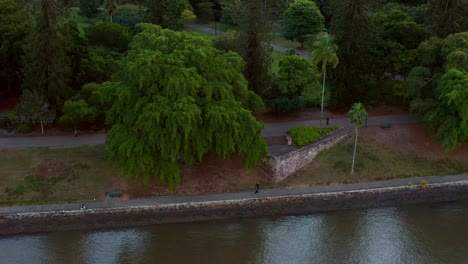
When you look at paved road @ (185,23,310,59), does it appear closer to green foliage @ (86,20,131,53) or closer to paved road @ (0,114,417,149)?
paved road @ (0,114,417,149)

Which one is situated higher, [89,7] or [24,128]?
[89,7]

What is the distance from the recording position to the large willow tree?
4538cm

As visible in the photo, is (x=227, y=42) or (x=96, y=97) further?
(x=227, y=42)

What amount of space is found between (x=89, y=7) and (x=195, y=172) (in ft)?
159

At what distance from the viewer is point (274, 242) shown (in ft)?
147

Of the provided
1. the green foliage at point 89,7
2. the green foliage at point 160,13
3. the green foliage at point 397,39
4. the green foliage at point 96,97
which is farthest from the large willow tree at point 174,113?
the green foliage at point 89,7

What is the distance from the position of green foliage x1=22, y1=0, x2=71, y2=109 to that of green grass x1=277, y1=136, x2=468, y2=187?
23.5 metres

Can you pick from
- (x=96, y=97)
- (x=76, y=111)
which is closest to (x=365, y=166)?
(x=96, y=97)

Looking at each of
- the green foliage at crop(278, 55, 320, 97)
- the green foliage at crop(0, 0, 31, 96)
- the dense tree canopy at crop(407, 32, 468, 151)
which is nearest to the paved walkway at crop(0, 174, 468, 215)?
the dense tree canopy at crop(407, 32, 468, 151)

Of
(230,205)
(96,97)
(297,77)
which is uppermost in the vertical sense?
(297,77)

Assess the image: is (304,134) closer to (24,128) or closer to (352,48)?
(352,48)

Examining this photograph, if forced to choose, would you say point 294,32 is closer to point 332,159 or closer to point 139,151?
point 332,159

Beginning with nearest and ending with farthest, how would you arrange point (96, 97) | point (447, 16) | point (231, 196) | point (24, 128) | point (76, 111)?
1. point (231, 196)
2. point (76, 111)
3. point (96, 97)
4. point (24, 128)
5. point (447, 16)

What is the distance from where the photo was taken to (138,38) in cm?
4988
